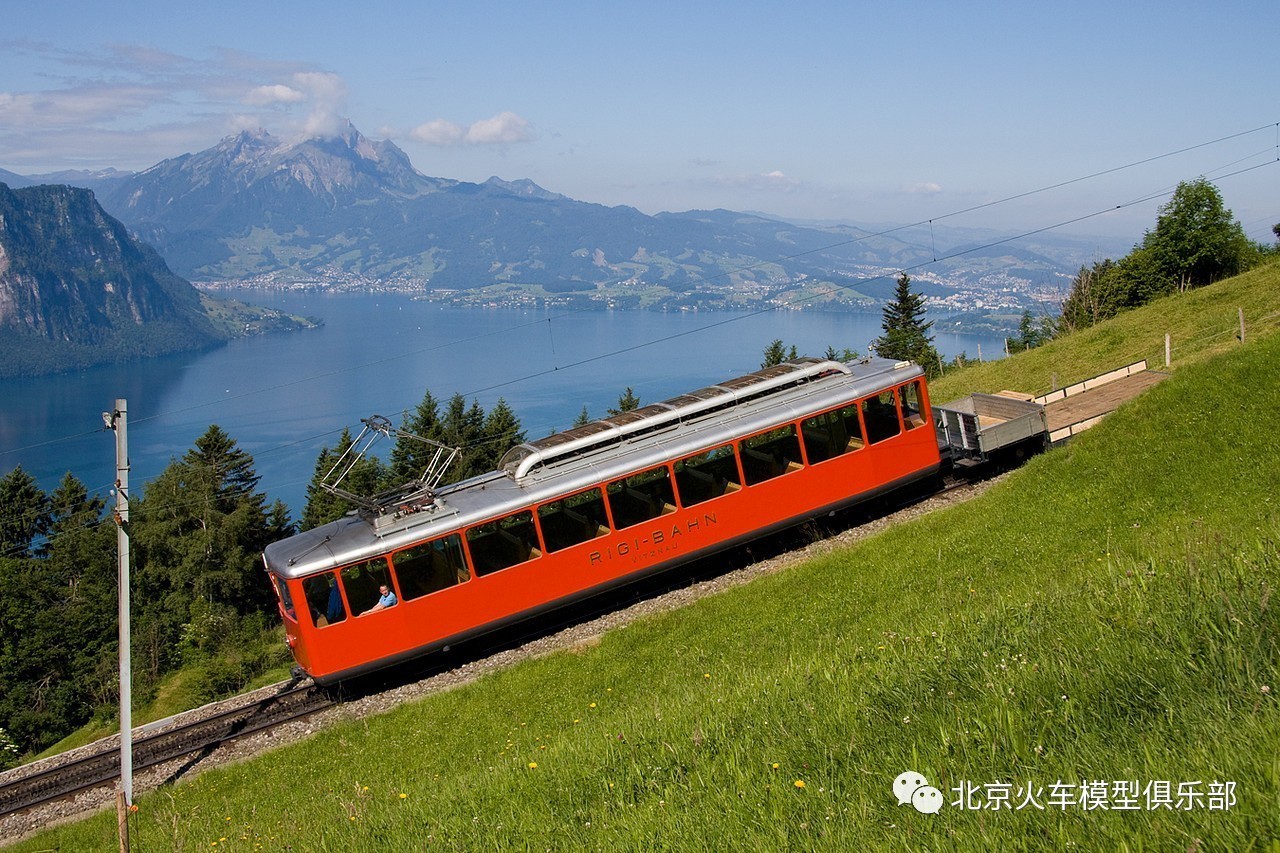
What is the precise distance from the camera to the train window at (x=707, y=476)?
15984 millimetres

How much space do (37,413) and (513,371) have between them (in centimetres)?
10607

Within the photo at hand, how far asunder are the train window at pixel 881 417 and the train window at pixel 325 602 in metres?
10.1

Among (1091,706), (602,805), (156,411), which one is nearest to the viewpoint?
(1091,706)

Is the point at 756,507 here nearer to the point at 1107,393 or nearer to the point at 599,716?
the point at 599,716

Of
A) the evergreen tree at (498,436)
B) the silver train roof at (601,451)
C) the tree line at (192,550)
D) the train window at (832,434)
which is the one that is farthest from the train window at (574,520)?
the evergreen tree at (498,436)

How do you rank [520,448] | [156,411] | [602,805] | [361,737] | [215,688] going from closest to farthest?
1. [602,805]
2. [361,737]
3. [520,448]
4. [215,688]
5. [156,411]

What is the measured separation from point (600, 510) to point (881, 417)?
589 cm

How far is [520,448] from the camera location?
52.6ft

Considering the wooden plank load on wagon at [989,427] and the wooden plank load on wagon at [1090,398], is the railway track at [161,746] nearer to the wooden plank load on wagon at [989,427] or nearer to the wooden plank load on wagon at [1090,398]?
the wooden plank load on wagon at [989,427]

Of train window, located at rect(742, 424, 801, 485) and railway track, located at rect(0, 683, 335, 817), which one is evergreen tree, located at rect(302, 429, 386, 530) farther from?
train window, located at rect(742, 424, 801, 485)

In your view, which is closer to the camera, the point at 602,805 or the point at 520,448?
the point at 602,805

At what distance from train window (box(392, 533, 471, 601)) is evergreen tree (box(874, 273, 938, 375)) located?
157 feet

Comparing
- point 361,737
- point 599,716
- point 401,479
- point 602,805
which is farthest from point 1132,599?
point 401,479

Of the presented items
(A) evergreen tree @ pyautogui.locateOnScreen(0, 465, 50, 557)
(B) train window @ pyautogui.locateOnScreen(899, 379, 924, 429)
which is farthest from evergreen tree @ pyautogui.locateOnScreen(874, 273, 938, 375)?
(A) evergreen tree @ pyautogui.locateOnScreen(0, 465, 50, 557)
